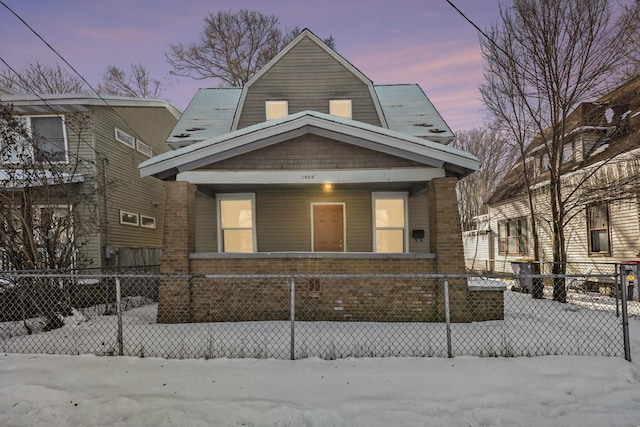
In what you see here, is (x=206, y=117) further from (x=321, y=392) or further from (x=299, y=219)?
(x=321, y=392)

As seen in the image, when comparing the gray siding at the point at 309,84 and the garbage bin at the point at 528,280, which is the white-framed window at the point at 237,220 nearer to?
the gray siding at the point at 309,84

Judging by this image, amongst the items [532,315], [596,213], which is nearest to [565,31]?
[596,213]

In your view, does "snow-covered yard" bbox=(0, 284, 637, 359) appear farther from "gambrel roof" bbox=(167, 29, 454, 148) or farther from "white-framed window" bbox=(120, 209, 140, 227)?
"white-framed window" bbox=(120, 209, 140, 227)

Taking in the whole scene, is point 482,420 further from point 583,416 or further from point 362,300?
point 362,300

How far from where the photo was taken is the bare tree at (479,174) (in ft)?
91.4

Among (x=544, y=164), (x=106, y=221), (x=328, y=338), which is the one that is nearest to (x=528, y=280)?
(x=544, y=164)

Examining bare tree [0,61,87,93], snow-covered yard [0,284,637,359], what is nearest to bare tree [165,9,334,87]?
bare tree [0,61,87,93]

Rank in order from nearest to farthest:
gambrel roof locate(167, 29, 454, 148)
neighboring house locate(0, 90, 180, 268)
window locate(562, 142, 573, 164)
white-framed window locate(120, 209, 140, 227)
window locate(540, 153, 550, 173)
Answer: gambrel roof locate(167, 29, 454, 148), neighboring house locate(0, 90, 180, 268), white-framed window locate(120, 209, 140, 227), window locate(562, 142, 573, 164), window locate(540, 153, 550, 173)

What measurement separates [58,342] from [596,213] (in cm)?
1574

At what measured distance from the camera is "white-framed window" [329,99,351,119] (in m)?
11.4

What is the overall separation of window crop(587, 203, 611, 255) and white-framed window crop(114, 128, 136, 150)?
56.1ft

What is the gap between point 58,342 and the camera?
5.62 metres

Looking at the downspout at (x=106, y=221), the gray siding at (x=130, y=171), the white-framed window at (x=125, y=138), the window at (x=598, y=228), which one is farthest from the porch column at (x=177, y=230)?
the window at (x=598, y=228)

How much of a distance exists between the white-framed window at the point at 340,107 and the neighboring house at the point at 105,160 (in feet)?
24.6
